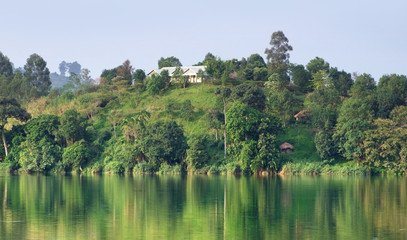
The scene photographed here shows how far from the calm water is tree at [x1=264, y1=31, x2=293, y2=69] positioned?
2833 inches

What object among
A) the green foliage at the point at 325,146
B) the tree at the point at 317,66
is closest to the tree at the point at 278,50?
the tree at the point at 317,66

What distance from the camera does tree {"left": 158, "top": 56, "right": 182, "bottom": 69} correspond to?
136 metres

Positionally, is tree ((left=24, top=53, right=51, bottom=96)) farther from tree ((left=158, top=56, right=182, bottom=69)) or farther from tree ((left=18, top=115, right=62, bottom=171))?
tree ((left=18, top=115, right=62, bottom=171))

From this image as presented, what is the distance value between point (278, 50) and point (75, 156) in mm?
59228

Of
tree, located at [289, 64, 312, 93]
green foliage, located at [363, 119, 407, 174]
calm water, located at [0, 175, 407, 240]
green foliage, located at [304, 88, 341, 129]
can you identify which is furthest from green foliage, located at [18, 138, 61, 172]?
tree, located at [289, 64, 312, 93]

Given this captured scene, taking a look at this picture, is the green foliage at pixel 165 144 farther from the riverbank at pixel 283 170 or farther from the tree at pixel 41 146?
the tree at pixel 41 146

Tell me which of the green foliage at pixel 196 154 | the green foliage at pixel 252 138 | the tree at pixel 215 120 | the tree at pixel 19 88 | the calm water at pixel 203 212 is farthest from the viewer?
the tree at pixel 19 88

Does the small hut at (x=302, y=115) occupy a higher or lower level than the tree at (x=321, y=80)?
lower

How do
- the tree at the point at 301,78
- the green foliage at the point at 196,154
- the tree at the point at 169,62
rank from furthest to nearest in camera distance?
the tree at the point at 169,62
the tree at the point at 301,78
the green foliage at the point at 196,154

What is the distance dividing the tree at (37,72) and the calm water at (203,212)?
9357cm

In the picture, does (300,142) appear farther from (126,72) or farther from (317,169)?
(126,72)

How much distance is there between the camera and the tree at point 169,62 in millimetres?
136375

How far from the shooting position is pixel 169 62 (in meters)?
140

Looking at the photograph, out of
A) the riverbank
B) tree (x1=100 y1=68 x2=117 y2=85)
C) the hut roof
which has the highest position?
tree (x1=100 y1=68 x2=117 y2=85)
